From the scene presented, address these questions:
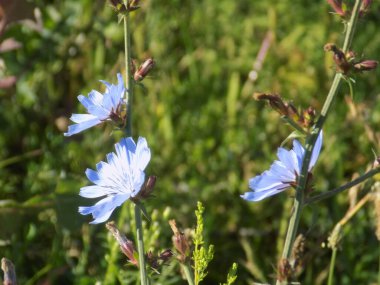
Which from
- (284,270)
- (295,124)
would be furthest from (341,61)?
(284,270)

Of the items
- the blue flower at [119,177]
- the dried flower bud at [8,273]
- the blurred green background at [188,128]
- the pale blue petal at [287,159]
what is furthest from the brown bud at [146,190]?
the blurred green background at [188,128]

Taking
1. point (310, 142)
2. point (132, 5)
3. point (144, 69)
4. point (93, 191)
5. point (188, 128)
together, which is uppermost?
point (132, 5)

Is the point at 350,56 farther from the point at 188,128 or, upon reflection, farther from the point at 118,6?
the point at 188,128

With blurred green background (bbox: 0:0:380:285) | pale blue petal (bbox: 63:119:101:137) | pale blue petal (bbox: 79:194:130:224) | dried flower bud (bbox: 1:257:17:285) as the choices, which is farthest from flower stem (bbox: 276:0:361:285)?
blurred green background (bbox: 0:0:380:285)

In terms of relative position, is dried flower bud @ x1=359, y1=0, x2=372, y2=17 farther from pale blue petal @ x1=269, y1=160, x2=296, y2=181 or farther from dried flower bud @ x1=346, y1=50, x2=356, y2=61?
pale blue petal @ x1=269, y1=160, x2=296, y2=181

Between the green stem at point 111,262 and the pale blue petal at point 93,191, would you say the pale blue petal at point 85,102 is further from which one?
the green stem at point 111,262

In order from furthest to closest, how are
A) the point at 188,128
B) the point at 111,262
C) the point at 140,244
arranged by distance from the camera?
the point at 188,128 < the point at 111,262 < the point at 140,244

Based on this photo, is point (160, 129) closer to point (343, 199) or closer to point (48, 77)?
point (48, 77)
